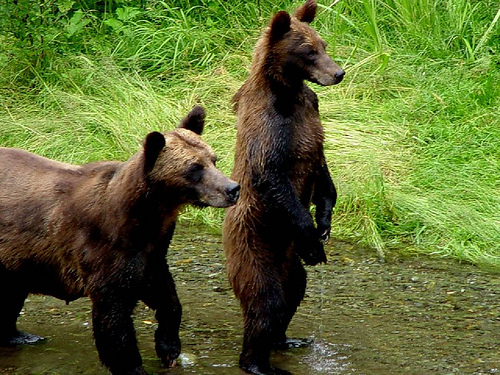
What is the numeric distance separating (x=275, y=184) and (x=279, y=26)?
103 centimetres

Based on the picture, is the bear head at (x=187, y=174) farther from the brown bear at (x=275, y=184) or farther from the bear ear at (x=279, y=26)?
the bear ear at (x=279, y=26)

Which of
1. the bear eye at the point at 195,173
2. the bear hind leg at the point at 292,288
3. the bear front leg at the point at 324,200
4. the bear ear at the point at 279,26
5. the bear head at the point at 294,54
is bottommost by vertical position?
the bear hind leg at the point at 292,288

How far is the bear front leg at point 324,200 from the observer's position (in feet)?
21.3

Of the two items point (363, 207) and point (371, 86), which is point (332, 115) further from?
point (363, 207)

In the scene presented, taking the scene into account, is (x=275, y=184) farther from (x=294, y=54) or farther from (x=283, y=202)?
(x=294, y=54)

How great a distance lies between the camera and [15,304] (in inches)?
247

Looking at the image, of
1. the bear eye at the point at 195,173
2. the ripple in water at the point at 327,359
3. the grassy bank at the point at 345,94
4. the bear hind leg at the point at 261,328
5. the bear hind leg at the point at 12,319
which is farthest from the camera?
the grassy bank at the point at 345,94

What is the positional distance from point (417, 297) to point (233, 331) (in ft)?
5.07

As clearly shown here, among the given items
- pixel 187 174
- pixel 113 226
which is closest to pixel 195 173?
pixel 187 174

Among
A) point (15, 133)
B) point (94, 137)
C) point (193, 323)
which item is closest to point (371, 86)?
point (94, 137)

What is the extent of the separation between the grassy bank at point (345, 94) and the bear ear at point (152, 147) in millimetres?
3532

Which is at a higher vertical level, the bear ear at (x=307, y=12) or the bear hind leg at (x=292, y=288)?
the bear ear at (x=307, y=12)

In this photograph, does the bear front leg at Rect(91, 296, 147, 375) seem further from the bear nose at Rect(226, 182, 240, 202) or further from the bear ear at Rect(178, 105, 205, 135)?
the bear ear at Rect(178, 105, 205, 135)

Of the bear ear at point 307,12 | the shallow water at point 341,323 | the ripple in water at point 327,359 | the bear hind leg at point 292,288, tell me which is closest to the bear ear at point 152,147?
the bear hind leg at point 292,288
